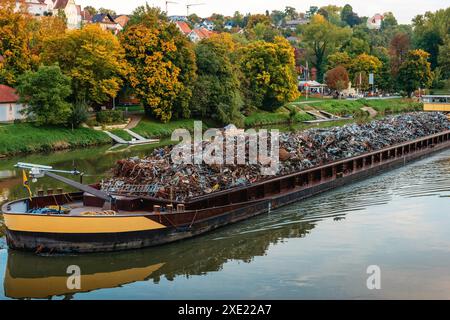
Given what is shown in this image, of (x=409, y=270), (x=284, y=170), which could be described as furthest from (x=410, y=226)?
(x=284, y=170)

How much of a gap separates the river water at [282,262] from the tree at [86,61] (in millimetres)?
27901

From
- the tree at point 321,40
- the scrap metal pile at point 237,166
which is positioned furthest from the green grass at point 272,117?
the tree at point 321,40

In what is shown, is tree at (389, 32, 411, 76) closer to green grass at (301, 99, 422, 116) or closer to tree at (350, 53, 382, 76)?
tree at (350, 53, 382, 76)

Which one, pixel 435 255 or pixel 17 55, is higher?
pixel 17 55

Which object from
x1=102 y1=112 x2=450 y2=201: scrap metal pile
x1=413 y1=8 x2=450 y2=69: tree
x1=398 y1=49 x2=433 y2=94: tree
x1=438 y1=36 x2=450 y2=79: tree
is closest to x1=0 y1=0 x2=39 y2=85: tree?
x1=102 y1=112 x2=450 y2=201: scrap metal pile

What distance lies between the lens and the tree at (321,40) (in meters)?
102

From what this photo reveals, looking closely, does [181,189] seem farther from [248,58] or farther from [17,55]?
[248,58]

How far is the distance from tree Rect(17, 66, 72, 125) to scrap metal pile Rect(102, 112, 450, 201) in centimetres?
1976

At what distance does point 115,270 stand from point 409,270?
7908 millimetres

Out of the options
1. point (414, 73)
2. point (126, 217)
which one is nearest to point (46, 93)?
point (126, 217)

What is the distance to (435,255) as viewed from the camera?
17.7 meters

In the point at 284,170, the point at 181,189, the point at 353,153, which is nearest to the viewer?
the point at 181,189

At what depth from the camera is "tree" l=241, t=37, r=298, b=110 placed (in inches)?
2498

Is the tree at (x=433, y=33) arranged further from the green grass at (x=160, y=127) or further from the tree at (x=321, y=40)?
the green grass at (x=160, y=127)
